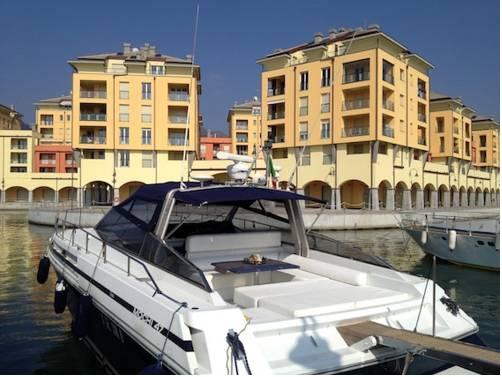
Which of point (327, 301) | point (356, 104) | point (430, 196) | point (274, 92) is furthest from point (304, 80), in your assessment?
point (327, 301)

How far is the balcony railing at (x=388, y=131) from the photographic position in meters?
40.4

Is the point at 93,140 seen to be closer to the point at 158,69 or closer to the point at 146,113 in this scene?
the point at 146,113

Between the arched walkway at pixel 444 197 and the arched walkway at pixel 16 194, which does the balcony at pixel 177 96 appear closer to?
the arched walkway at pixel 16 194

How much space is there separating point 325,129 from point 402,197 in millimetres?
11679

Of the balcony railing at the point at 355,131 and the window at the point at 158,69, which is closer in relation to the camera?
the balcony railing at the point at 355,131

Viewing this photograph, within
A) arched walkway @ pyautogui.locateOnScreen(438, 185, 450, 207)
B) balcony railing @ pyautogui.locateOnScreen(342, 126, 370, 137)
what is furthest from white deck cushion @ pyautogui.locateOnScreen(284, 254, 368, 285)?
arched walkway @ pyautogui.locateOnScreen(438, 185, 450, 207)

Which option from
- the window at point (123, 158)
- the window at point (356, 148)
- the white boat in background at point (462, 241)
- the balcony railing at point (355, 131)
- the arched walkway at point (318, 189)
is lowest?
the white boat in background at point (462, 241)

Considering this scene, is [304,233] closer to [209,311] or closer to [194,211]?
[194,211]

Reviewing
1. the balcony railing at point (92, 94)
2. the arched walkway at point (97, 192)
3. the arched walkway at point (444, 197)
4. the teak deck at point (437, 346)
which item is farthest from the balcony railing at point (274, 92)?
the teak deck at point (437, 346)

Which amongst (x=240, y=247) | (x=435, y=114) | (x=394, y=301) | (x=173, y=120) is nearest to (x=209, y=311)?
(x=394, y=301)

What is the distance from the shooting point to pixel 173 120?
4697 cm

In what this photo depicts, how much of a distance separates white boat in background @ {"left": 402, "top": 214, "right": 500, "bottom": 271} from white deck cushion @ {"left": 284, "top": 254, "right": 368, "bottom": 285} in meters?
10.8

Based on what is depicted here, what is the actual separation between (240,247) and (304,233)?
111 cm

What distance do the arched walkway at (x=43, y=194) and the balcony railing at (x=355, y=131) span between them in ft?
132
